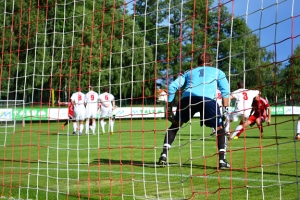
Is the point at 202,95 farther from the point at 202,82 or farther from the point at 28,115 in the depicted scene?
the point at 28,115

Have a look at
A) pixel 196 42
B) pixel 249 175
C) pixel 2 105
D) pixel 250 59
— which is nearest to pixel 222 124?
pixel 249 175

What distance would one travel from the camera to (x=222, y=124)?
29.2ft

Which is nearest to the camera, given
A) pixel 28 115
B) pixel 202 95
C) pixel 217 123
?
pixel 202 95

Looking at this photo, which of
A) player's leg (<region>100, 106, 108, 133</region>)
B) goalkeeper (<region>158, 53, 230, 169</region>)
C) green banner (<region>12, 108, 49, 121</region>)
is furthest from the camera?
player's leg (<region>100, 106, 108, 133</region>)

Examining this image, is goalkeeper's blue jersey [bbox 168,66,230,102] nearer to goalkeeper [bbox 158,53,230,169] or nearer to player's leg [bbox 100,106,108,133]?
goalkeeper [bbox 158,53,230,169]

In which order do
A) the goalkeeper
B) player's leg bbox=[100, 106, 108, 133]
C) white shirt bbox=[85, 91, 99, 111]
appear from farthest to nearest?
player's leg bbox=[100, 106, 108, 133], white shirt bbox=[85, 91, 99, 111], the goalkeeper

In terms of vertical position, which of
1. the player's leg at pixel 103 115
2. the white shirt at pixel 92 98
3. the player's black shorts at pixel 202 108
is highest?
the white shirt at pixel 92 98

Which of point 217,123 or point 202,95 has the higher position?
point 202,95

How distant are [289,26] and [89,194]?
327cm

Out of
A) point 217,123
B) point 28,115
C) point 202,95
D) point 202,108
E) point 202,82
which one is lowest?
point 28,115

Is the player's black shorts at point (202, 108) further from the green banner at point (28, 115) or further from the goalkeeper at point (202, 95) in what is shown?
the green banner at point (28, 115)

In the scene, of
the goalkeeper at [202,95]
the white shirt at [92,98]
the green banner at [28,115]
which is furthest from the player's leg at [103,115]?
the goalkeeper at [202,95]

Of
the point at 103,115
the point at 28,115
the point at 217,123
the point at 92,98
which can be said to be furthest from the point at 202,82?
the point at 28,115

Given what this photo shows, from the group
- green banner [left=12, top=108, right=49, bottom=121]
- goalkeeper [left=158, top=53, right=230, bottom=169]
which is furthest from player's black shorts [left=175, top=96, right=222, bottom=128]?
green banner [left=12, top=108, right=49, bottom=121]
